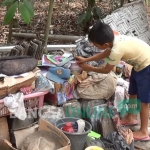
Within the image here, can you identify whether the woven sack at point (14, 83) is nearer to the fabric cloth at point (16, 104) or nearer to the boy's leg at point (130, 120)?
the fabric cloth at point (16, 104)

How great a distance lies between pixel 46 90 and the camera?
335 cm

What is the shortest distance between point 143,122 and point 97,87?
2.08 ft

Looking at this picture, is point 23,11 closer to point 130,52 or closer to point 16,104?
point 16,104

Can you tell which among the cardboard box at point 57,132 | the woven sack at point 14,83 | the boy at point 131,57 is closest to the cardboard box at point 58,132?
the cardboard box at point 57,132

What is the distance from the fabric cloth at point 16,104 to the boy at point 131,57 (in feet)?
2.46

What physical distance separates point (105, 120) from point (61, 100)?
1.73 ft

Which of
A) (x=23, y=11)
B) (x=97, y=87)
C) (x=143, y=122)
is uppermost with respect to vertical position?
(x=23, y=11)

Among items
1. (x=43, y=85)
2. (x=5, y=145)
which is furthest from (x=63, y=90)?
(x=5, y=145)

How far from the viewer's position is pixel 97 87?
3.69m

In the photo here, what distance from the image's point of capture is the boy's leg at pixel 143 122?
3.44 meters

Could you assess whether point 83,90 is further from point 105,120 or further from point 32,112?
point 32,112

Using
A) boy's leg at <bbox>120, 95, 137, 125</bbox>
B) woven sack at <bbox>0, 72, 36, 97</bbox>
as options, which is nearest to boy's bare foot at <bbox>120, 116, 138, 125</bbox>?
boy's leg at <bbox>120, 95, 137, 125</bbox>

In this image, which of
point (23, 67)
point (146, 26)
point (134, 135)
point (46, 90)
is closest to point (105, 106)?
point (134, 135)

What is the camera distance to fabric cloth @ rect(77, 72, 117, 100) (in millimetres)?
3652
